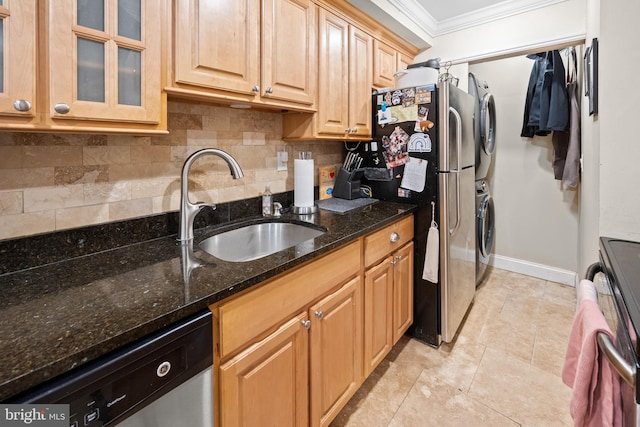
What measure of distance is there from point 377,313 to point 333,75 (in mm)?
1398

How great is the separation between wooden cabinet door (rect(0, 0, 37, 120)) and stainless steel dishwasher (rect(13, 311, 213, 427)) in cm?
→ 66

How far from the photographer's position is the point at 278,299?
1067 millimetres

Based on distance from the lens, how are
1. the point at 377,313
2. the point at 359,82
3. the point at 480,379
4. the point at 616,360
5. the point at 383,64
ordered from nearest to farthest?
the point at 616,360 < the point at 377,313 < the point at 480,379 < the point at 359,82 < the point at 383,64

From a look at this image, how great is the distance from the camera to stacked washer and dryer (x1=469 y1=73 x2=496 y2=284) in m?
2.88

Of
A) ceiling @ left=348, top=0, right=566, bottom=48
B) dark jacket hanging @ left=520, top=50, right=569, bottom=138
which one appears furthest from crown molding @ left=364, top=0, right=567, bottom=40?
dark jacket hanging @ left=520, top=50, right=569, bottom=138

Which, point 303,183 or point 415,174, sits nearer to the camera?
point 303,183

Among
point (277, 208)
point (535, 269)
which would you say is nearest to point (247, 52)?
point (277, 208)

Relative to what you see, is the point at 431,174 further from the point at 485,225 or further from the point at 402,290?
the point at 485,225

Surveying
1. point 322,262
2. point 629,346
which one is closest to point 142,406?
point 322,262

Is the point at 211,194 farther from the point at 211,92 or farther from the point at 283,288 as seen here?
the point at 283,288

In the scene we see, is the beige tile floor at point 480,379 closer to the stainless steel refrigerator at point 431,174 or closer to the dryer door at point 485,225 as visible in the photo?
the stainless steel refrigerator at point 431,174

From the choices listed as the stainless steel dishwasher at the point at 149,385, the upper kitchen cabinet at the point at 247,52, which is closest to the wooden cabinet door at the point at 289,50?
the upper kitchen cabinet at the point at 247,52

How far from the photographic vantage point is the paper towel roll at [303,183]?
184cm

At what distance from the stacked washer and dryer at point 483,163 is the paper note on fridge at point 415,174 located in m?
1.19
